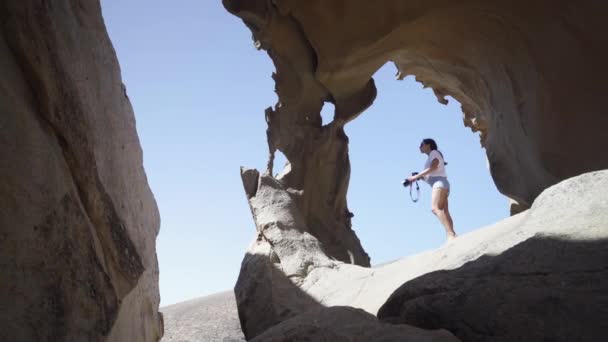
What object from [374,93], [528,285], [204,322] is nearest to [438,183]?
[374,93]

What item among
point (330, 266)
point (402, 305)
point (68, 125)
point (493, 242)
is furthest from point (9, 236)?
point (330, 266)

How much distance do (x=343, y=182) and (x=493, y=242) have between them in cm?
325

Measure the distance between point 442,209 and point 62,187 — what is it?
388cm

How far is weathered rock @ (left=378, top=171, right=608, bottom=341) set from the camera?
2318 millimetres

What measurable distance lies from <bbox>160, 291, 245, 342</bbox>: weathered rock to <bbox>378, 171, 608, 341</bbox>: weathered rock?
7875 mm

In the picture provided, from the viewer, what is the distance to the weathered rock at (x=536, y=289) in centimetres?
232

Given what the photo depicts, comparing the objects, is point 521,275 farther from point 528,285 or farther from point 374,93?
point 374,93

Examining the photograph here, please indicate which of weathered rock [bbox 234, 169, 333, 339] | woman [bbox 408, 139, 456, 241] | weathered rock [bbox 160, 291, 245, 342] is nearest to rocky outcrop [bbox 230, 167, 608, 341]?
weathered rock [bbox 234, 169, 333, 339]

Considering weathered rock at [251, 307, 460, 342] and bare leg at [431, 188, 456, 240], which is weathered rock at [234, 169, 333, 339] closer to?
bare leg at [431, 188, 456, 240]

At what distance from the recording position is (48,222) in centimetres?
212

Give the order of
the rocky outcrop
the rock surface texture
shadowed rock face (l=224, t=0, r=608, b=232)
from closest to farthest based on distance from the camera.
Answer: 1. the rock surface texture
2. the rocky outcrop
3. shadowed rock face (l=224, t=0, r=608, b=232)

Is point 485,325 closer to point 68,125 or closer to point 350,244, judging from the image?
point 68,125

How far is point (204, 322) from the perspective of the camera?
11.1 m

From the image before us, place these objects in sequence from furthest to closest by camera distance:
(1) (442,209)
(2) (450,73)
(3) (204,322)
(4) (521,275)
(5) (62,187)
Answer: (3) (204,322) < (2) (450,73) < (1) (442,209) < (4) (521,275) < (5) (62,187)
